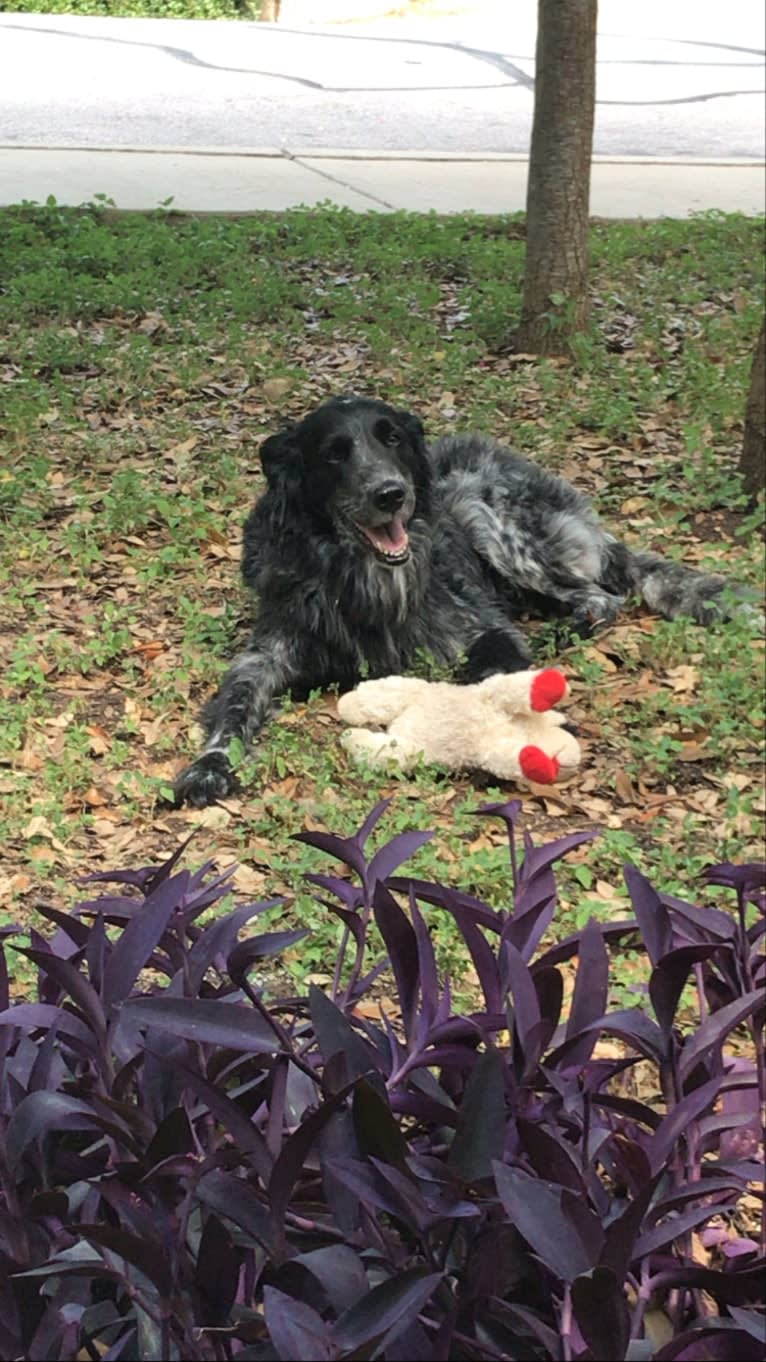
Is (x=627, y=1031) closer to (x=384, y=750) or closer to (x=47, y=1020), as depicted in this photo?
(x=47, y=1020)

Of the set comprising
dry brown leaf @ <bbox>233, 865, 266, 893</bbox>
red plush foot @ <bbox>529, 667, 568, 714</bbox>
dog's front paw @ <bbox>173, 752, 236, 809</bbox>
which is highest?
red plush foot @ <bbox>529, 667, 568, 714</bbox>

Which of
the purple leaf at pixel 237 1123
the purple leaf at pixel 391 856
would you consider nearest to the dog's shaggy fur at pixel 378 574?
the purple leaf at pixel 391 856

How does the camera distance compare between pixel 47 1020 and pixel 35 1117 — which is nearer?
pixel 35 1117

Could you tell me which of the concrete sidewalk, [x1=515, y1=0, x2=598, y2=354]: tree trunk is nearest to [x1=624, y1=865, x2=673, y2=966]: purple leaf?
[x1=515, y1=0, x2=598, y2=354]: tree trunk

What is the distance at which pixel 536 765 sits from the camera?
15.8 ft

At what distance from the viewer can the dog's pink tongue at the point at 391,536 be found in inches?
222

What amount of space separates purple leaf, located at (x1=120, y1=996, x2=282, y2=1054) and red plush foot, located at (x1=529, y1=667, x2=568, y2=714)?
3.45 metres

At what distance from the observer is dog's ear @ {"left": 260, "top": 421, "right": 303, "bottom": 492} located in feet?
18.8

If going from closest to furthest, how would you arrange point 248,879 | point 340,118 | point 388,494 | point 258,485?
point 248,879
point 388,494
point 258,485
point 340,118

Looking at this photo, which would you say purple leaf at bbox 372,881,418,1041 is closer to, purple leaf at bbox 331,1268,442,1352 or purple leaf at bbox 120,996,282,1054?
purple leaf at bbox 120,996,282,1054

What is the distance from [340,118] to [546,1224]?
56.2 ft

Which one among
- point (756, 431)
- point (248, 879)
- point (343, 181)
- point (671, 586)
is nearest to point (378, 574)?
point (671, 586)

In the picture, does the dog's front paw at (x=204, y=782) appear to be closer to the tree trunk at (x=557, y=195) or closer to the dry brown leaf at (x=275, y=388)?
the dry brown leaf at (x=275, y=388)

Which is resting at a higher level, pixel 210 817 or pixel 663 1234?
pixel 663 1234
